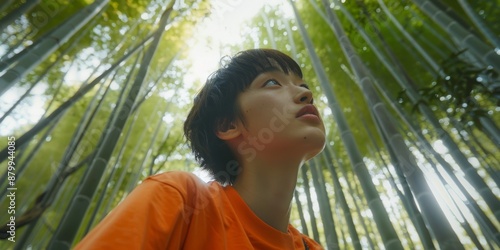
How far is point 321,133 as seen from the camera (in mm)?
1135

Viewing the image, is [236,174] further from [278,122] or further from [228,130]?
[278,122]

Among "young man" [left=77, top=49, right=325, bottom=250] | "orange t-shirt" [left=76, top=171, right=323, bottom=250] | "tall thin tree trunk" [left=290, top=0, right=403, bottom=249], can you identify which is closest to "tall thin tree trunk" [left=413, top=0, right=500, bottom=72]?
"tall thin tree trunk" [left=290, top=0, right=403, bottom=249]

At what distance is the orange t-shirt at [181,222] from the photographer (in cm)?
60

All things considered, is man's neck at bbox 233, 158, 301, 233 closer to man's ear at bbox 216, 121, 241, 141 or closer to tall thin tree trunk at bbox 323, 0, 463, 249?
man's ear at bbox 216, 121, 241, 141

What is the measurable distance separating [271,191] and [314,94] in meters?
4.20

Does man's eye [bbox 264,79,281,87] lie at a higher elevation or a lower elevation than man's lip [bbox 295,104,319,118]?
higher

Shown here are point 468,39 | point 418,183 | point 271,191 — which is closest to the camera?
point 271,191

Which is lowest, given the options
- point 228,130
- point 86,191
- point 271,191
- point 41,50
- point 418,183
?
point 418,183

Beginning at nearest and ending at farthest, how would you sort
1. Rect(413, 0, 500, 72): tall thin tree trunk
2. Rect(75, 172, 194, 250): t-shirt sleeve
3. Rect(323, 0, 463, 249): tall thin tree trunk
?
Rect(75, 172, 194, 250): t-shirt sleeve → Rect(323, 0, 463, 249): tall thin tree trunk → Rect(413, 0, 500, 72): tall thin tree trunk

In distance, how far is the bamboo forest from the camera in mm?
1663

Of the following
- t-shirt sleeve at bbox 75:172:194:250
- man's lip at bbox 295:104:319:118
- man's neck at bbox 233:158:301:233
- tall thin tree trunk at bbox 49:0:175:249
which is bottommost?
man's neck at bbox 233:158:301:233

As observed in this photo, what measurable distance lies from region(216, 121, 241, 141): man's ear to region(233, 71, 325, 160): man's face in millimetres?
26

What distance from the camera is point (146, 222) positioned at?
65cm

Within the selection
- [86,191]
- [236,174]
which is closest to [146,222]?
[236,174]
